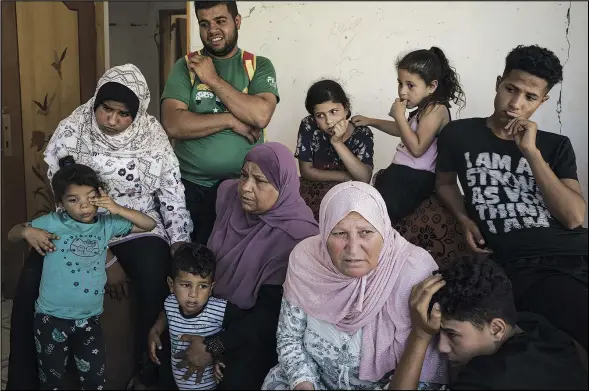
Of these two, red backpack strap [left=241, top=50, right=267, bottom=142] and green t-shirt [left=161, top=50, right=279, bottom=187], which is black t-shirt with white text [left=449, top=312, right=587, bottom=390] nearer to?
green t-shirt [left=161, top=50, right=279, bottom=187]

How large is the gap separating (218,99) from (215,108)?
0.11ft

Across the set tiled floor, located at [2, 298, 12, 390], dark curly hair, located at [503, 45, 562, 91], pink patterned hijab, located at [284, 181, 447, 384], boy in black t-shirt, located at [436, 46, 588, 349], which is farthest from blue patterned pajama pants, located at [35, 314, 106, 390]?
dark curly hair, located at [503, 45, 562, 91]

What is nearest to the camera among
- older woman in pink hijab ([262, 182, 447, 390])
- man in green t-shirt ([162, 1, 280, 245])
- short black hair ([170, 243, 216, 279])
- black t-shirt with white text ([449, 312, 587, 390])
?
black t-shirt with white text ([449, 312, 587, 390])

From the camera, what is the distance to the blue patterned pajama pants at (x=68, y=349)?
1557 mm

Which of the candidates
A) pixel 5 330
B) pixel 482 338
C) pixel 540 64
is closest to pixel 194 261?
pixel 5 330

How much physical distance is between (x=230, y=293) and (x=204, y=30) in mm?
899

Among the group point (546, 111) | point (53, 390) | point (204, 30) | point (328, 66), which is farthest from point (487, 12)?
point (53, 390)

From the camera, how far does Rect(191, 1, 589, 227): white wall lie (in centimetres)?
159

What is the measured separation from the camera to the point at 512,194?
1439 mm

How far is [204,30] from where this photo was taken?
69.5 inches

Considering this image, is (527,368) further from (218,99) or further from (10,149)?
(10,149)

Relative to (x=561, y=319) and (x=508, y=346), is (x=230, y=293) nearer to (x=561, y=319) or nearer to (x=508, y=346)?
(x=508, y=346)

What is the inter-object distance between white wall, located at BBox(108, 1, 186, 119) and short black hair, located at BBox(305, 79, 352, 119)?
558 millimetres

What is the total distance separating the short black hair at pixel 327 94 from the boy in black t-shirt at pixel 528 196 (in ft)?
1.56
